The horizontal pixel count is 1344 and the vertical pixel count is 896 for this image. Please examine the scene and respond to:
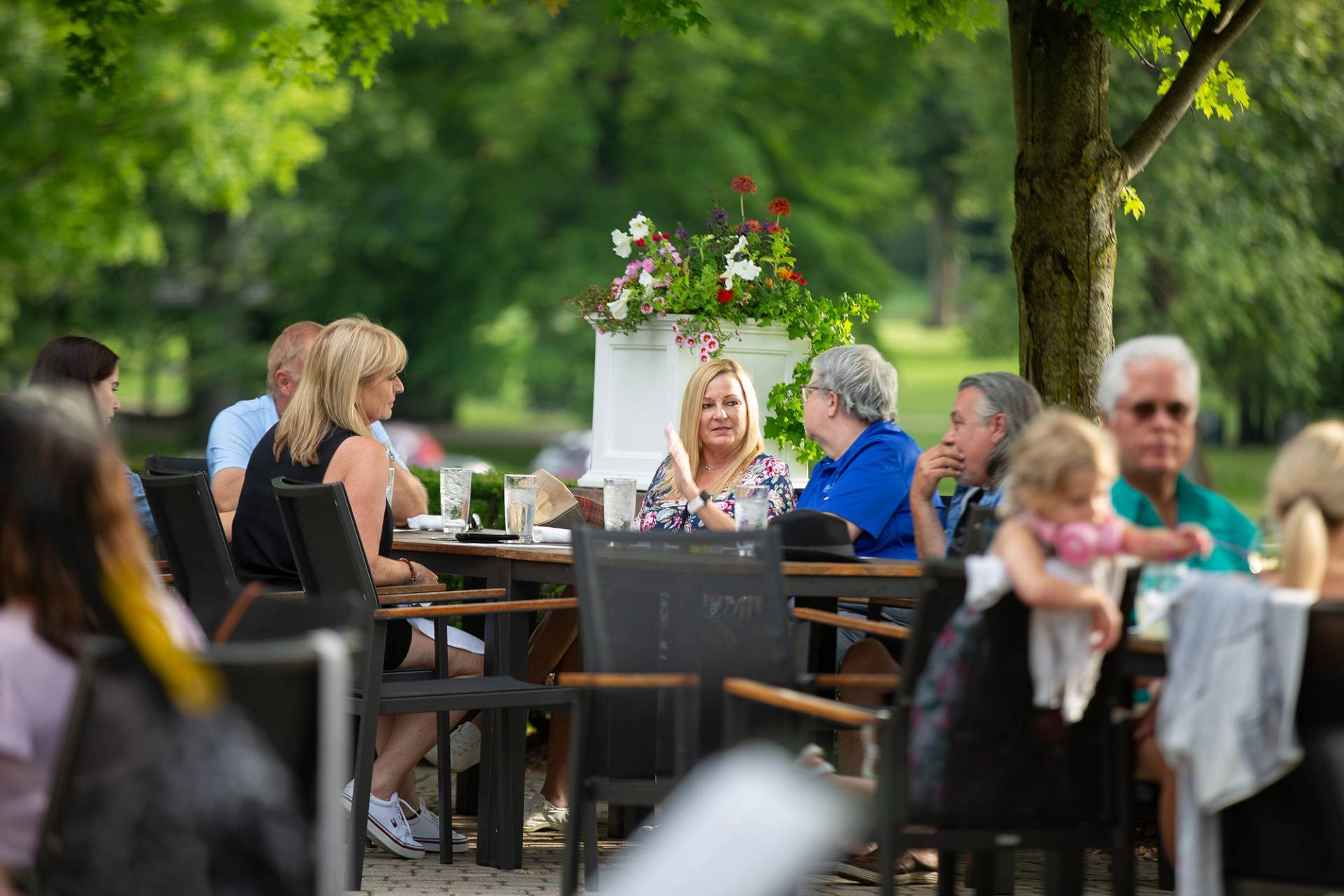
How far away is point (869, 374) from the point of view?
19.3ft

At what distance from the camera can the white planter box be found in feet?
A: 22.9

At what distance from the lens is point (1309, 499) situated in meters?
3.47

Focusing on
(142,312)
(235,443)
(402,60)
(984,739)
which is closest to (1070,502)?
(984,739)

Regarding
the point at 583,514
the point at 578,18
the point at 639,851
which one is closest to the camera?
the point at 639,851

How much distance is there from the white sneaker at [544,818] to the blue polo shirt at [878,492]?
1451 mm

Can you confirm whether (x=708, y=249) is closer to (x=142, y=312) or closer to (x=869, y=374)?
(x=869, y=374)

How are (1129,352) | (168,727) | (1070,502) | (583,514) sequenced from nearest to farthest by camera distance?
1. (168,727)
2. (1070,502)
3. (1129,352)
4. (583,514)

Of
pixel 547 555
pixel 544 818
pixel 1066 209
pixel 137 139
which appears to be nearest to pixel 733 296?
pixel 1066 209

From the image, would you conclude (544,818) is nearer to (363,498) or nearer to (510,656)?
(510,656)

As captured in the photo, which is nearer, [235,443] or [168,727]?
[168,727]

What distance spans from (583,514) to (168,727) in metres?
4.05

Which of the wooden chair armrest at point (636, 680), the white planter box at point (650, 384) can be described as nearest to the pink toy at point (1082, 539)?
the wooden chair armrest at point (636, 680)

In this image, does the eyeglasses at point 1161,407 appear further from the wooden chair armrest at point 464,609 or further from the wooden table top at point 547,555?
the wooden chair armrest at point 464,609

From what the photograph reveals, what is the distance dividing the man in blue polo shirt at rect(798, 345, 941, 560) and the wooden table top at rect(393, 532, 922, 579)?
0.79ft
